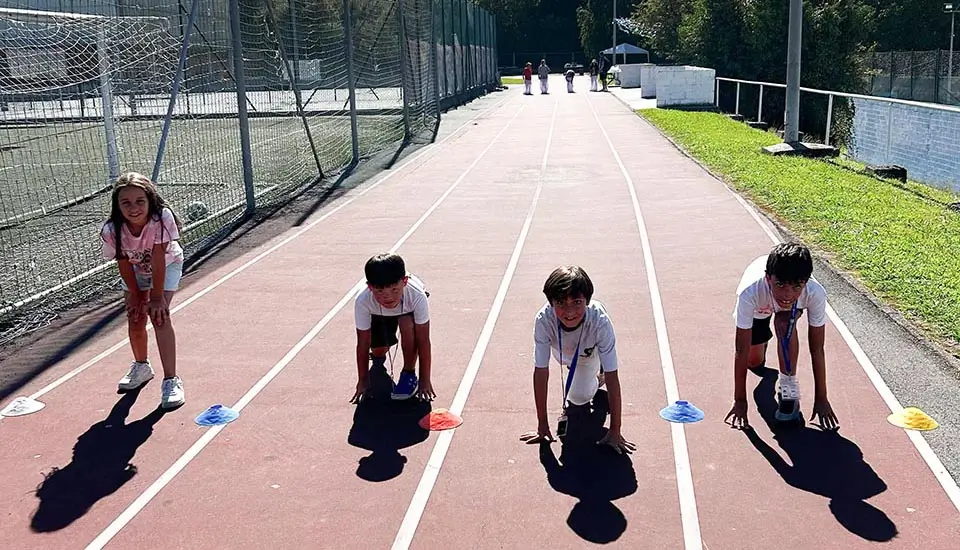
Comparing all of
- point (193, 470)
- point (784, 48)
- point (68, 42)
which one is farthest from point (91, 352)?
point (784, 48)

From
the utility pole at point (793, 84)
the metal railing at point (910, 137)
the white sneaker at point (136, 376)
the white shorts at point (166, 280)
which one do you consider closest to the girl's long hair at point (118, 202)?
the white shorts at point (166, 280)

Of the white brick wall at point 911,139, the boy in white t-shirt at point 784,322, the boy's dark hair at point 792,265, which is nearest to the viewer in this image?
the boy's dark hair at point 792,265

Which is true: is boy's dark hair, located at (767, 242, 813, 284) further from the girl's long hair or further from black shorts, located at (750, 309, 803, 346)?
the girl's long hair

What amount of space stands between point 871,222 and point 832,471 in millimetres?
6412

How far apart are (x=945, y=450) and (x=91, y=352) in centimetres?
579

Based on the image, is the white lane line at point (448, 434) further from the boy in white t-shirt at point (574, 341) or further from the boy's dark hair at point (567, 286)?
the boy's dark hair at point (567, 286)

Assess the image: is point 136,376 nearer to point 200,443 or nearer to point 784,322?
point 200,443

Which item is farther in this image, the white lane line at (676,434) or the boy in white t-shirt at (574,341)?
the boy in white t-shirt at (574,341)

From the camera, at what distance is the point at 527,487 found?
181 inches

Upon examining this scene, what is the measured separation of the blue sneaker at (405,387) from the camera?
5672 millimetres

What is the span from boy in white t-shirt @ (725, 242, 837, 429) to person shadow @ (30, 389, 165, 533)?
3.35 metres

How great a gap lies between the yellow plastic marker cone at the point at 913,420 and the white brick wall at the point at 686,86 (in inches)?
1077

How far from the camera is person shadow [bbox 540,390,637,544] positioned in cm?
423

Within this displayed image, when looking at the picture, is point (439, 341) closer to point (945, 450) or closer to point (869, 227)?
point (945, 450)
